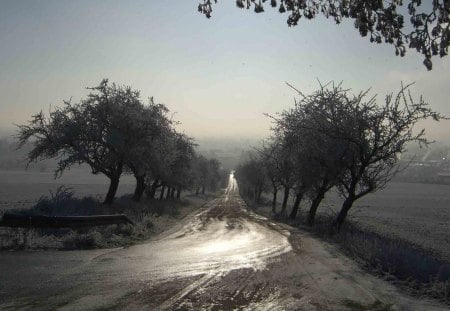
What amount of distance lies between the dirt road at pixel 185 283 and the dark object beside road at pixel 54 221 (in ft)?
9.30

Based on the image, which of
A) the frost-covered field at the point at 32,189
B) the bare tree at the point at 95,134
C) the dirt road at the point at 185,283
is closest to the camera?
the dirt road at the point at 185,283

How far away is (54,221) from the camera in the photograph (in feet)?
48.2

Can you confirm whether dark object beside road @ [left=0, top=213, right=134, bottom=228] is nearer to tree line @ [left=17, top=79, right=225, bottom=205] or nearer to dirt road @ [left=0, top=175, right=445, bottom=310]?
dirt road @ [left=0, top=175, right=445, bottom=310]

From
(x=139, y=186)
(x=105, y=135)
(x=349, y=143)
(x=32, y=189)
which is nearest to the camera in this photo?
(x=349, y=143)

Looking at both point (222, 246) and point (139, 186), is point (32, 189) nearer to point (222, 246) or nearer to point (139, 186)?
point (139, 186)

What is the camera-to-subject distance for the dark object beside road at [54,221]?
1328cm

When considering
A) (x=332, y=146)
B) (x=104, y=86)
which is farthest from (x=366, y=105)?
(x=104, y=86)

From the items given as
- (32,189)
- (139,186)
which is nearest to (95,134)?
(139,186)

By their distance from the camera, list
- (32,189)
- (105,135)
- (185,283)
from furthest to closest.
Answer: (32,189) → (105,135) → (185,283)

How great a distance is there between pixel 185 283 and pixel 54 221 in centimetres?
807

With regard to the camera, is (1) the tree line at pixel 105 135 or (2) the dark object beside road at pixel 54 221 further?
(1) the tree line at pixel 105 135

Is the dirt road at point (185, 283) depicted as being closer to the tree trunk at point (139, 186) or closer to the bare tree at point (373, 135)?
the bare tree at point (373, 135)

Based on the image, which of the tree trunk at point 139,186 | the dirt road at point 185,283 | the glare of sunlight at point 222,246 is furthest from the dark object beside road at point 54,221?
the tree trunk at point 139,186

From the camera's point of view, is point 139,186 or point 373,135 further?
point 139,186
